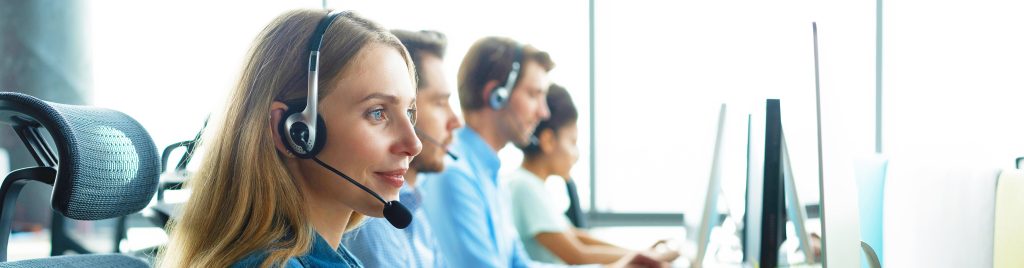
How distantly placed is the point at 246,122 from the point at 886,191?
2.95 feet

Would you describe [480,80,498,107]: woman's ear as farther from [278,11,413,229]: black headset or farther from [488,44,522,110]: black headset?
[278,11,413,229]: black headset

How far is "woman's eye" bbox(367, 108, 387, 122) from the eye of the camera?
906 mm

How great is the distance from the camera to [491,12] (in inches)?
174

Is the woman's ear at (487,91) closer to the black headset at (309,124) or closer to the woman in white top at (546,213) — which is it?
the woman in white top at (546,213)

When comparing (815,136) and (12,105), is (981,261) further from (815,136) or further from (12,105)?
(12,105)

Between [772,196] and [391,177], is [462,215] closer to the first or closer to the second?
[391,177]

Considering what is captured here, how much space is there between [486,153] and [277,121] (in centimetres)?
121

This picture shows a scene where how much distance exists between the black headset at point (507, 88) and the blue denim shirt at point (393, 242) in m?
0.49

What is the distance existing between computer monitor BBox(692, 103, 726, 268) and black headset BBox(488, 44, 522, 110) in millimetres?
1246

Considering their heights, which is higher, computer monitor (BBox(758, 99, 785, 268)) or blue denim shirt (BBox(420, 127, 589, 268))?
computer monitor (BBox(758, 99, 785, 268))

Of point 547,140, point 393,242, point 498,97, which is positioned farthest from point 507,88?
point 393,242

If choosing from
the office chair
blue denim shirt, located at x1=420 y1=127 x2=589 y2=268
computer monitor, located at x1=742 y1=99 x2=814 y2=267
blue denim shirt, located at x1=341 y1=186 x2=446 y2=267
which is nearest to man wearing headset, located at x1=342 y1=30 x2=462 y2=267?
blue denim shirt, located at x1=341 y1=186 x2=446 y2=267

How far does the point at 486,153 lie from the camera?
6.82 feet

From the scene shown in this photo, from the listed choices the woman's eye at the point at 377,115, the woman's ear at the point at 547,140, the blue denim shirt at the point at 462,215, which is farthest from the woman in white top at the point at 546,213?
the woman's eye at the point at 377,115
